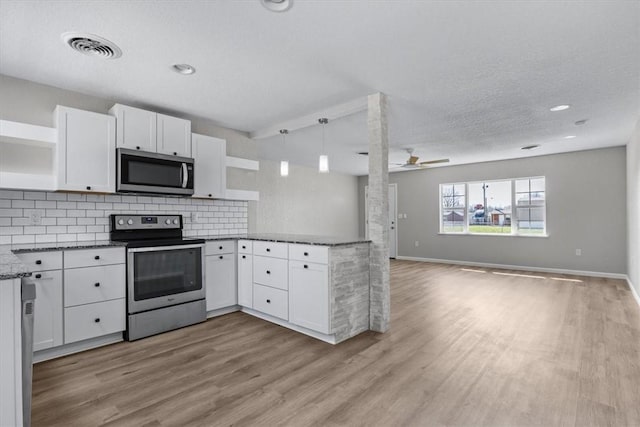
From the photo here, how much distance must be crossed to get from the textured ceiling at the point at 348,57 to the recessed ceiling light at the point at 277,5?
5 cm

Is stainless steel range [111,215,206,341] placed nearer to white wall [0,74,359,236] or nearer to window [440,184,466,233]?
white wall [0,74,359,236]

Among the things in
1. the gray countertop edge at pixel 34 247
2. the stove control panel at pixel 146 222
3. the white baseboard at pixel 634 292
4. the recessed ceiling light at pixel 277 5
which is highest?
the recessed ceiling light at pixel 277 5

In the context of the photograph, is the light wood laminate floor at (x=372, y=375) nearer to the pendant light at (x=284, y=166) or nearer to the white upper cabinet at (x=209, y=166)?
the white upper cabinet at (x=209, y=166)

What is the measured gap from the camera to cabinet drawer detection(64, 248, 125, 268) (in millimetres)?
2768

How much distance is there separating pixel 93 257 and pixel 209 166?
1.57 m

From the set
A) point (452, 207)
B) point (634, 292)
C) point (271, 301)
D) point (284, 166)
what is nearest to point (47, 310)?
point (271, 301)

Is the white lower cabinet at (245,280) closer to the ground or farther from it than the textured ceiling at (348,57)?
closer to the ground

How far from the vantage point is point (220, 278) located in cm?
381

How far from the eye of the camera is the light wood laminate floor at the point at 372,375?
192cm

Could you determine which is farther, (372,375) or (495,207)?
(495,207)

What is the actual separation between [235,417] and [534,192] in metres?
7.01

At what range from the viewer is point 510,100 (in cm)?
355

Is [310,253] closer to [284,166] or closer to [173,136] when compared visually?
[284,166]

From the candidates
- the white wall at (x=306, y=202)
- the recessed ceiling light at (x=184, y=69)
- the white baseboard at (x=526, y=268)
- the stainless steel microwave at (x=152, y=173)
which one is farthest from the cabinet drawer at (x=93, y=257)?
the white baseboard at (x=526, y=268)
